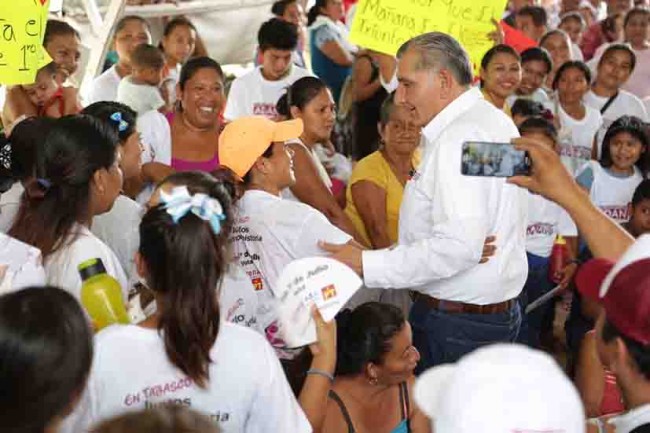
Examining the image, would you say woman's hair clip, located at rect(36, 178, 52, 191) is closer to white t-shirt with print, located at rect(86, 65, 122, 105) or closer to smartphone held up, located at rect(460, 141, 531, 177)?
smartphone held up, located at rect(460, 141, 531, 177)

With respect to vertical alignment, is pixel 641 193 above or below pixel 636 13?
below

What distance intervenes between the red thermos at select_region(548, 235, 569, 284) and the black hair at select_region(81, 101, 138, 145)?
2309 mm

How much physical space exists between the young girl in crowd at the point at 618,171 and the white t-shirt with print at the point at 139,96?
235 cm

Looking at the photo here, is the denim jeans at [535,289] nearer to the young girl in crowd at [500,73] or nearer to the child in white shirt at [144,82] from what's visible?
the young girl in crowd at [500,73]

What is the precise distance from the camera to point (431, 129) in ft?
11.3

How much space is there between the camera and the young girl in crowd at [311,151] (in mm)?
4211

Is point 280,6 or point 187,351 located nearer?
point 187,351

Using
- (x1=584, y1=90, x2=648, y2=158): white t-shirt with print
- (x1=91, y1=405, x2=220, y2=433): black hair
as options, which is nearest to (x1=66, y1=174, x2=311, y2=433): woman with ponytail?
(x1=91, y1=405, x2=220, y2=433): black hair

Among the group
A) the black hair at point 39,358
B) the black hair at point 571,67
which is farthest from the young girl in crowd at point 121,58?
the black hair at point 39,358

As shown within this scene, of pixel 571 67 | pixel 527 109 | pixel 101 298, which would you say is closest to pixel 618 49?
pixel 571 67

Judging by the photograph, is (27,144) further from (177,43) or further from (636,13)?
(636,13)

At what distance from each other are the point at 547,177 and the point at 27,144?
1475 millimetres

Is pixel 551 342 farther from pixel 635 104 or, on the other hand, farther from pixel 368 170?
pixel 635 104

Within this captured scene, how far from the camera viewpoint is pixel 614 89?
6.91m
